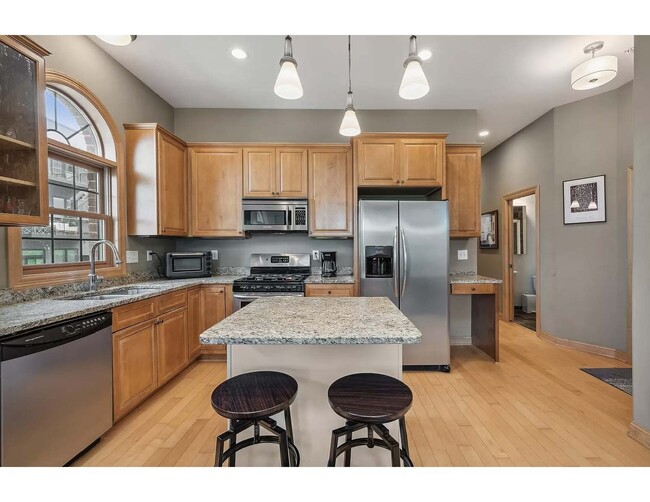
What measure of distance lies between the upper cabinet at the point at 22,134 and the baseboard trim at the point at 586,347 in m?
5.14

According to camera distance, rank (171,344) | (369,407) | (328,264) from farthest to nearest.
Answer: (328,264)
(171,344)
(369,407)

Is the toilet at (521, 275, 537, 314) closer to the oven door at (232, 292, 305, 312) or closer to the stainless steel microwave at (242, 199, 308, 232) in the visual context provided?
the stainless steel microwave at (242, 199, 308, 232)

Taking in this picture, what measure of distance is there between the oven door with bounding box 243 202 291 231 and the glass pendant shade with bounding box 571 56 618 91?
9.95ft

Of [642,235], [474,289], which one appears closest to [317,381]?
[642,235]

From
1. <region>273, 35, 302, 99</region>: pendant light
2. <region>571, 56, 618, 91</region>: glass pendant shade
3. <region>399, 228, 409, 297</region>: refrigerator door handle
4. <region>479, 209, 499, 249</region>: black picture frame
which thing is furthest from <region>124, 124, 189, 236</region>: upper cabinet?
<region>479, 209, 499, 249</region>: black picture frame

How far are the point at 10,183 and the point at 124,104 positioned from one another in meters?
1.68

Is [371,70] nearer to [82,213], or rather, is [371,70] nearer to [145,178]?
[145,178]

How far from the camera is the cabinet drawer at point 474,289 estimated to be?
2.92 meters

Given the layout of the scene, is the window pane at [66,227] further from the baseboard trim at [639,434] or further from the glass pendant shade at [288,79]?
the baseboard trim at [639,434]

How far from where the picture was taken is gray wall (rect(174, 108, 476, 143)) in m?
3.56

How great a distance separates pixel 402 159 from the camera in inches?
119

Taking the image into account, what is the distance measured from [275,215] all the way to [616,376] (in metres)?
3.80

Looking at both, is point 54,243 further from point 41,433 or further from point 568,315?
point 568,315
